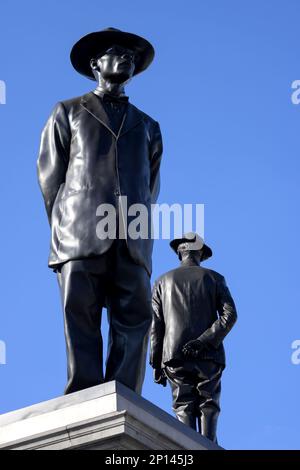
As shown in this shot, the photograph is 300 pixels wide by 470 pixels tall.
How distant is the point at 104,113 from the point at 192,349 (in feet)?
11.7

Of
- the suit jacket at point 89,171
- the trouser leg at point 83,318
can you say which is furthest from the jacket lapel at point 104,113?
the trouser leg at point 83,318

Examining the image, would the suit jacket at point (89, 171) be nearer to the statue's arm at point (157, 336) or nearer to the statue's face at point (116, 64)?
the statue's face at point (116, 64)

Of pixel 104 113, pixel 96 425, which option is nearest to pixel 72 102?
pixel 104 113

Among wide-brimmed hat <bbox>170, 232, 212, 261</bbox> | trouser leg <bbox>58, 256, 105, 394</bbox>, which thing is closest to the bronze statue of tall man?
trouser leg <bbox>58, 256, 105, 394</bbox>

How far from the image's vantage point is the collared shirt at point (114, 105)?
37.6 feet

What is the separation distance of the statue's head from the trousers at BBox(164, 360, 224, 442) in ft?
12.1

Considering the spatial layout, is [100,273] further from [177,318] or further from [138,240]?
[177,318]

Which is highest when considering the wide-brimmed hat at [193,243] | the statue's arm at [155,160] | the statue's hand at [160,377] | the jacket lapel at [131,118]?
the wide-brimmed hat at [193,243]

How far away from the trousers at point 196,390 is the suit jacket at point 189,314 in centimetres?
10

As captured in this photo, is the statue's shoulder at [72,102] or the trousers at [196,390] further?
the trousers at [196,390]

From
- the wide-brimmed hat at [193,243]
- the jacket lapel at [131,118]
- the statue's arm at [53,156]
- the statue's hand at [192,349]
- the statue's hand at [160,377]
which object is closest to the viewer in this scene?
the statue's arm at [53,156]

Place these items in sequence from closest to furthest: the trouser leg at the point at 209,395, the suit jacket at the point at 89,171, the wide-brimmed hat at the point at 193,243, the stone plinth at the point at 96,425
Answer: the stone plinth at the point at 96,425, the suit jacket at the point at 89,171, the trouser leg at the point at 209,395, the wide-brimmed hat at the point at 193,243

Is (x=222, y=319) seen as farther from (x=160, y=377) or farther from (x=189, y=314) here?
(x=160, y=377)
